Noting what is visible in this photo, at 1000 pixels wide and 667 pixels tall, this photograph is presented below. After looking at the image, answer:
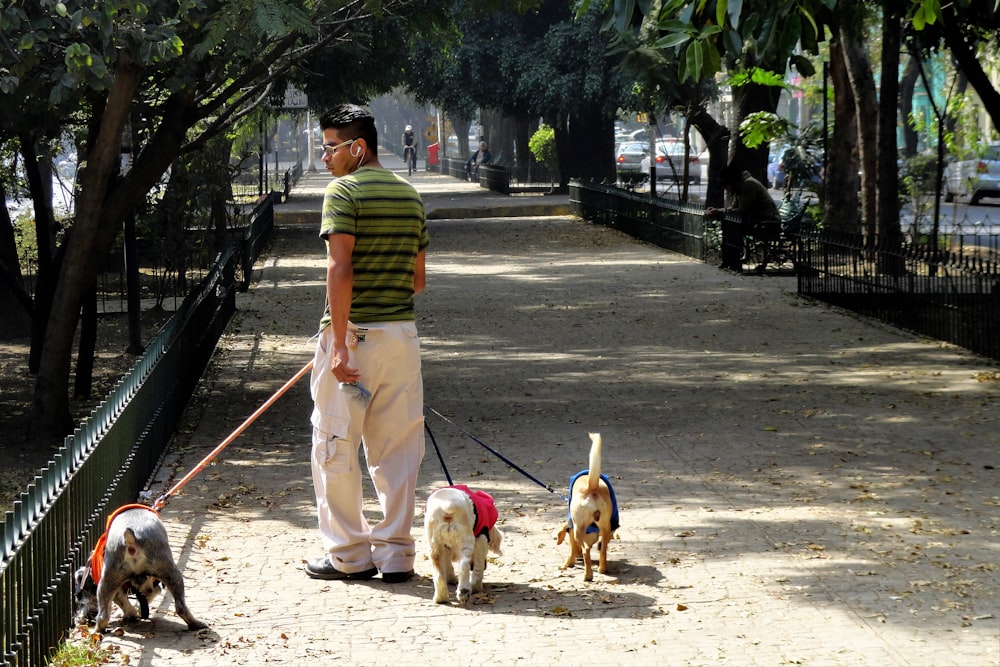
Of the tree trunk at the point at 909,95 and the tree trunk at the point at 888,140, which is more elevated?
the tree trunk at the point at 909,95

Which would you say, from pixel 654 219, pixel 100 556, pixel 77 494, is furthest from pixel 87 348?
pixel 654 219

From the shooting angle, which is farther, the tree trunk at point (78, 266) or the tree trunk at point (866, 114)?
the tree trunk at point (866, 114)

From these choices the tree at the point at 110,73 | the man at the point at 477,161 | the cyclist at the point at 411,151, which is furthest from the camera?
the cyclist at the point at 411,151

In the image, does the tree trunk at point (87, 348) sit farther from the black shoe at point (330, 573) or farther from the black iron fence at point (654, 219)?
the black iron fence at point (654, 219)

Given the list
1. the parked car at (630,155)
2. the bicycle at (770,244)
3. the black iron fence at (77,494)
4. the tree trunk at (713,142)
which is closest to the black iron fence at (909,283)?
the bicycle at (770,244)

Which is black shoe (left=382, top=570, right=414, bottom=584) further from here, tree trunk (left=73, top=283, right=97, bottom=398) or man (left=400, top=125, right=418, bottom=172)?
man (left=400, top=125, right=418, bottom=172)

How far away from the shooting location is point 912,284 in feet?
49.2

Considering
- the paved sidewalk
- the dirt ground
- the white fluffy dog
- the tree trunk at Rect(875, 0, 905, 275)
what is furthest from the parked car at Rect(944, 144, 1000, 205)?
the white fluffy dog

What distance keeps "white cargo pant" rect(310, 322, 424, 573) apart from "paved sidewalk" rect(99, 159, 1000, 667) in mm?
208

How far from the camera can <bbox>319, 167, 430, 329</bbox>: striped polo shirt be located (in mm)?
6266

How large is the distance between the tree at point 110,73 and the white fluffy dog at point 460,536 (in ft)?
12.5

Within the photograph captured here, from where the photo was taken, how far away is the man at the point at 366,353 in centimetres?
627

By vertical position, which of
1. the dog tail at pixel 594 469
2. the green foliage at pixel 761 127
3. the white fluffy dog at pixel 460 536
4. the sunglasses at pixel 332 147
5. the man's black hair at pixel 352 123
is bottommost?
the white fluffy dog at pixel 460 536

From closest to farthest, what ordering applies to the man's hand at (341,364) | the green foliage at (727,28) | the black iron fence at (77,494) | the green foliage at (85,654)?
the black iron fence at (77,494)
the green foliage at (85,654)
the man's hand at (341,364)
the green foliage at (727,28)
